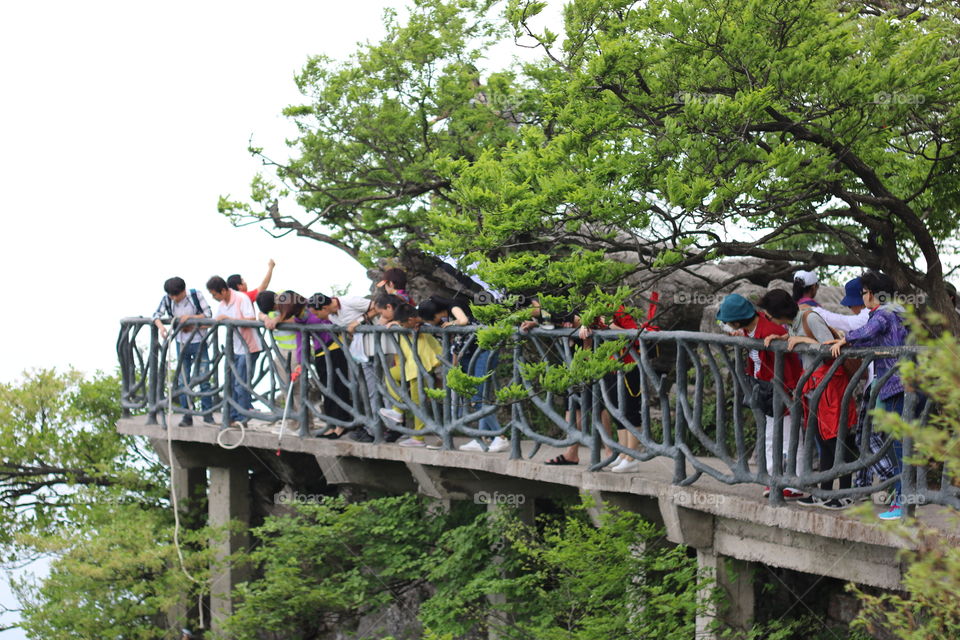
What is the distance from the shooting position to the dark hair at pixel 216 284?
12961mm

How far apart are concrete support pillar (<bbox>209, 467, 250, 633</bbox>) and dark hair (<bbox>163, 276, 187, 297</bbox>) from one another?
8.20 ft

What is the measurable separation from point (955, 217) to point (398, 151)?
6.80m

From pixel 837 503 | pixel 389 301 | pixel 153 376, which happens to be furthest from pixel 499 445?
pixel 153 376

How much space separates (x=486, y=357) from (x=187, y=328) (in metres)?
4.39

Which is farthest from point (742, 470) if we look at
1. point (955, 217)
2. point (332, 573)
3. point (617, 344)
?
point (332, 573)

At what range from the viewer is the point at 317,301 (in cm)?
1202

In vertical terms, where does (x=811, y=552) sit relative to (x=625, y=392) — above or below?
below

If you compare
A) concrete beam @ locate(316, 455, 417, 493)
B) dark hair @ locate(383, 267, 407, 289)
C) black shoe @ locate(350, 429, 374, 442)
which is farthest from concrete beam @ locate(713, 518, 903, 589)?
concrete beam @ locate(316, 455, 417, 493)

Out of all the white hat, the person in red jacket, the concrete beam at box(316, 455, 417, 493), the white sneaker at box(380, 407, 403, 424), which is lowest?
the concrete beam at box(316, 455, 417, 493)

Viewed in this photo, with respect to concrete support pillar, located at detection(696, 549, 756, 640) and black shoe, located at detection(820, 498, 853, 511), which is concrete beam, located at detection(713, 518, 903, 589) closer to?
concrete support pillar, located at detection(696, 549, 756, 640)

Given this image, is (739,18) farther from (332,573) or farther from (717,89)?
(332,573)

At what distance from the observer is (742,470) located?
27.8ft

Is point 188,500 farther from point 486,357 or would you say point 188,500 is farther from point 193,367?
point 486,357

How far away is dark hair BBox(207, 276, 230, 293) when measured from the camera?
42.5 ft
